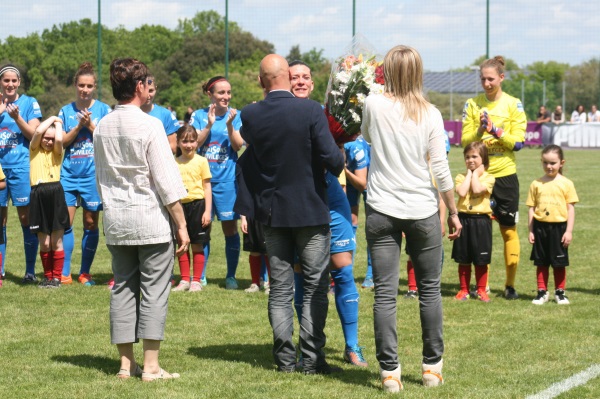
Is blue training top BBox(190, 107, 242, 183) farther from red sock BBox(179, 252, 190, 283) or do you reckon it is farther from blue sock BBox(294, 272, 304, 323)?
blue sock BBox(294, 272, 304, 323)

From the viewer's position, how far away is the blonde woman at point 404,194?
495 cm

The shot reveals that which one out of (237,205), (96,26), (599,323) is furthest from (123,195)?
(96,26)

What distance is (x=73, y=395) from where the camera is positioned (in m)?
5.02

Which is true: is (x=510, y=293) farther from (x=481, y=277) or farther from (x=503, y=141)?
(x=503, y=141)

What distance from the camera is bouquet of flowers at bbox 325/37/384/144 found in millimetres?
5551

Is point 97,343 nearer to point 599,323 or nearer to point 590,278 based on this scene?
point 599,323

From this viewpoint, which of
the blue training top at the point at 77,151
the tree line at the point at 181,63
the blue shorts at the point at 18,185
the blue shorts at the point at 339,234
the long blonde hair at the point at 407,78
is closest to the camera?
the long blonde hair at the point at 407,78

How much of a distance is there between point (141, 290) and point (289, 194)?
1069mm

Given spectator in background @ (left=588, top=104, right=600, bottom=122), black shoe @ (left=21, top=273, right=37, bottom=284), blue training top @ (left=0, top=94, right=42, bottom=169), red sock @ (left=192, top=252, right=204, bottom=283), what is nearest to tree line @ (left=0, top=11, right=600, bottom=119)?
spectator in background @ (left=588, top=104, right=600, bottom=122)

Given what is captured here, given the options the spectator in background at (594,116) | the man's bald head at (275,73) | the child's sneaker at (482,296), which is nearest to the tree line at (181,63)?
the spectator in background at (594,116)

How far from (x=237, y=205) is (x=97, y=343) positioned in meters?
1.72

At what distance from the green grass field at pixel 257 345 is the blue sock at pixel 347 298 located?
29cm

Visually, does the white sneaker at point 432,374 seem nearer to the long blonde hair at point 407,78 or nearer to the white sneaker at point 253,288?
the long blonde hair at point 407,78

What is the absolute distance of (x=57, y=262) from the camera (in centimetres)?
891
